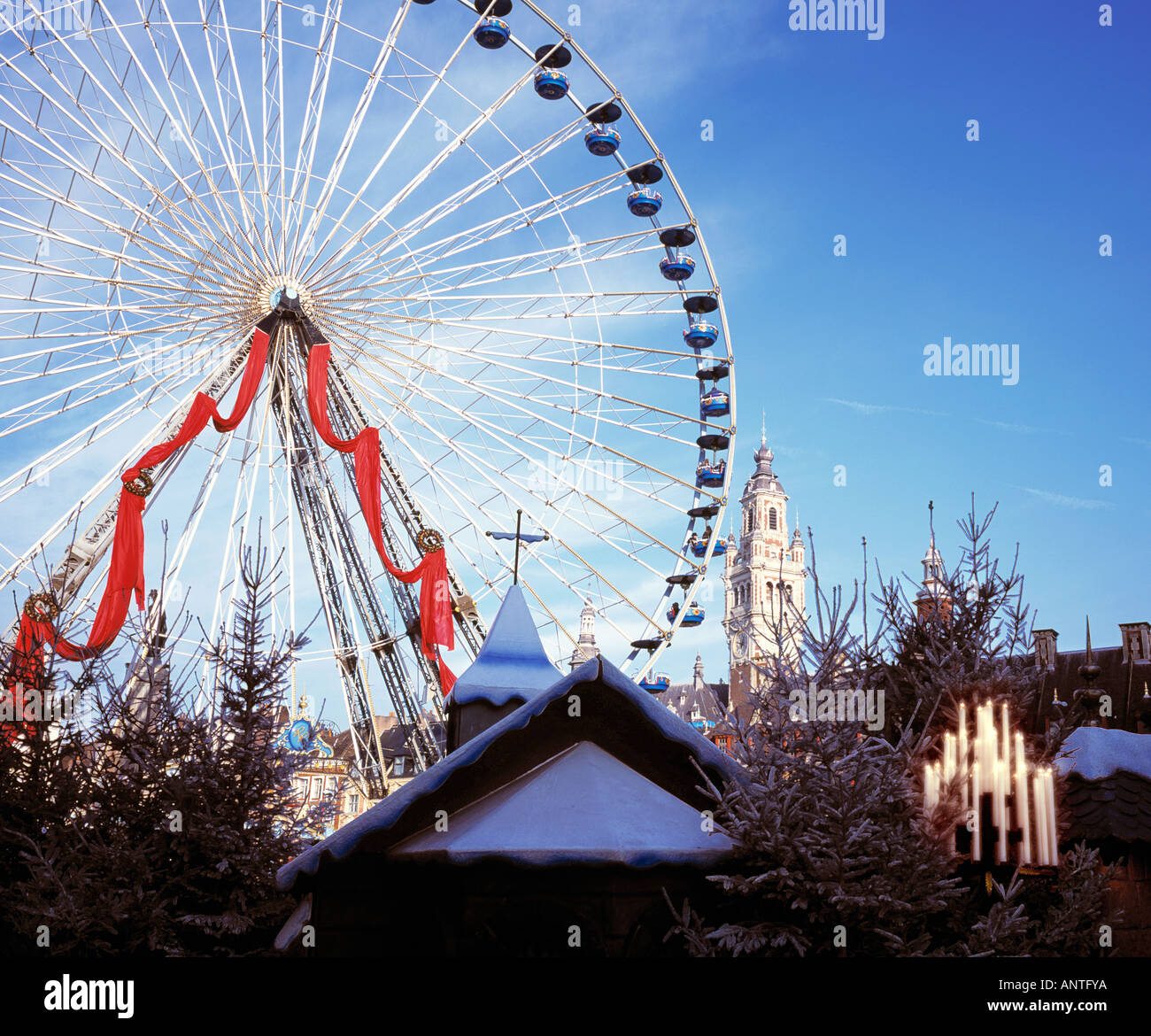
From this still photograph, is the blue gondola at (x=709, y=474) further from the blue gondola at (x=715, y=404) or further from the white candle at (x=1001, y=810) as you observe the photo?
the white candle at (x=1001, y=810)

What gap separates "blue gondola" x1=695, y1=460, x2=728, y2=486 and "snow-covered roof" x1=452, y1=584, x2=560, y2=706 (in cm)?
1042

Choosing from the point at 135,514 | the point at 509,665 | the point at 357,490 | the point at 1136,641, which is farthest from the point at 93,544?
the point at 1136,641

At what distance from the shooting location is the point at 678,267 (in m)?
25.3

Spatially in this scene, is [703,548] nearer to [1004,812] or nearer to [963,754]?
[963,754]

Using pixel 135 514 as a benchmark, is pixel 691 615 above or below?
below

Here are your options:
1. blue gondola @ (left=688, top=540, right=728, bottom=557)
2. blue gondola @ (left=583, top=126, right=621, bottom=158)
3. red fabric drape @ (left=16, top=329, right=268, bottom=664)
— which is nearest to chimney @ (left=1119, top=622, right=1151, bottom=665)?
blue gondola @ (left=688, top=540, right=728, bottom=557)

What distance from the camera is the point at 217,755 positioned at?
10945 mm

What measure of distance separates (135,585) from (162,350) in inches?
226

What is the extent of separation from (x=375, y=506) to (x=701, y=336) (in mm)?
9089

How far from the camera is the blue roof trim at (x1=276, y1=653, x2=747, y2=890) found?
827cm

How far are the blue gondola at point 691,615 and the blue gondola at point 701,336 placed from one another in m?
6.10

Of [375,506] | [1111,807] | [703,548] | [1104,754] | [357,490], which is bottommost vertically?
[1111,807]
